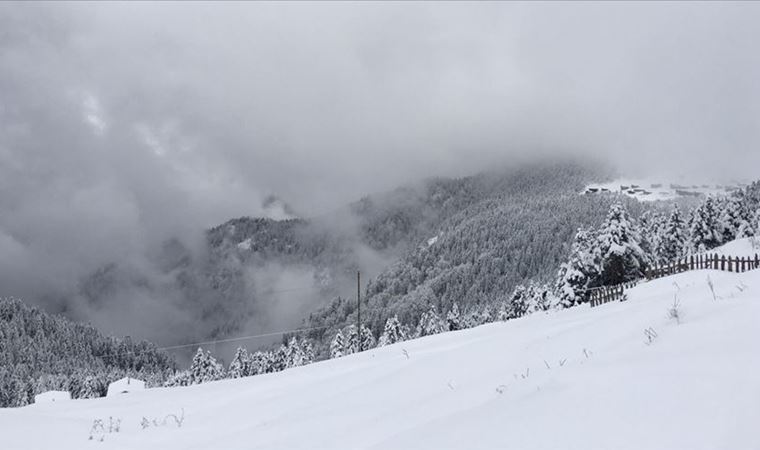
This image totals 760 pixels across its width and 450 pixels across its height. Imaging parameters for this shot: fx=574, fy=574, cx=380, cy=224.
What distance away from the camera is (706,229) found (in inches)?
2303

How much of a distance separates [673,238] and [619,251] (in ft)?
92.8

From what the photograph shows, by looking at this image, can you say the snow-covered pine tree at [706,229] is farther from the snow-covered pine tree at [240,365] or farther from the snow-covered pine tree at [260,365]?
the snow-covered pine tree at [240,365]

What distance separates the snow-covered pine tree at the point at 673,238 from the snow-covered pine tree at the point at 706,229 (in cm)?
189

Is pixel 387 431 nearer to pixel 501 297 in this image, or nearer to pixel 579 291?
pixel 579 291

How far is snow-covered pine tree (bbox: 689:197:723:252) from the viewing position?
58250 mm

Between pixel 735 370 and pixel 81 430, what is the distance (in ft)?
32.4

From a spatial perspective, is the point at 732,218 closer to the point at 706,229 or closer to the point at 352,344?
the point at 706,229

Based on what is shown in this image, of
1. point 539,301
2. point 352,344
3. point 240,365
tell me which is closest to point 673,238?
A: point 539,301

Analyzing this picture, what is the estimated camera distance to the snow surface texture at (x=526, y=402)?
410cm

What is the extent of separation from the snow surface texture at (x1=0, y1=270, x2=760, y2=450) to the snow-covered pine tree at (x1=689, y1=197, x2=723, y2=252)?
55.1 metres

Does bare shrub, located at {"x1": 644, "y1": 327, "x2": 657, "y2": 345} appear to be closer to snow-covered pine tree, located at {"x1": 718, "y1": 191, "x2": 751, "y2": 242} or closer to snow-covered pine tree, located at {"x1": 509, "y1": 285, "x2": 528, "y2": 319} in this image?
snow-covered pine tree, located at {"x1": 718, "y1": 191, "x2": 751, "y2": 242}

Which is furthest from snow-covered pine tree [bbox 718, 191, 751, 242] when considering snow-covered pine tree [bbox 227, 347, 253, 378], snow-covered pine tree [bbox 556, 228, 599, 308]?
snow-covered pine tree [bbox 227, 347, 253, 378]

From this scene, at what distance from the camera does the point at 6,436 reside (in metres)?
9.05

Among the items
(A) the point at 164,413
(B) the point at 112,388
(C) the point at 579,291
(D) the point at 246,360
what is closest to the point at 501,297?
(D) the point at 246,360
